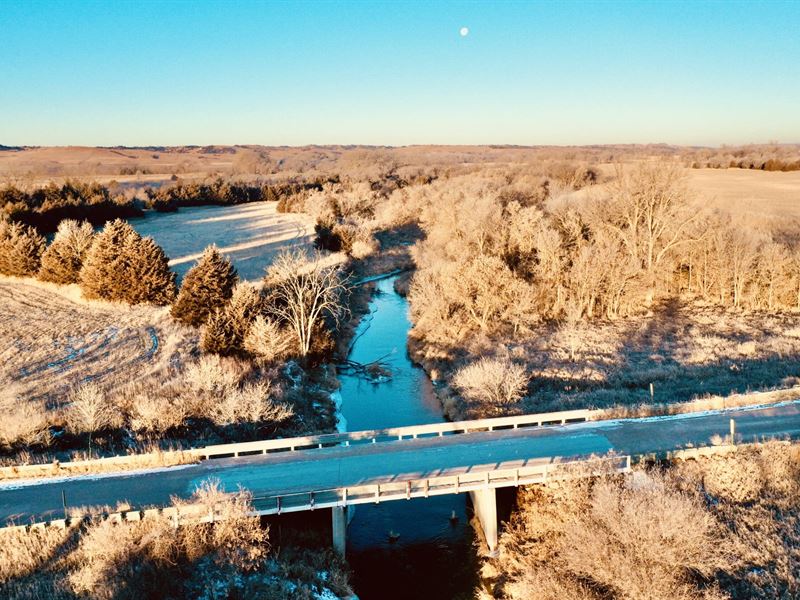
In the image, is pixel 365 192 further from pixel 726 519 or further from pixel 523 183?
pixel 726 519

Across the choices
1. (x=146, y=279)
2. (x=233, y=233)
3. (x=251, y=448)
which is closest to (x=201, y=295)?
(x=146, y=279)

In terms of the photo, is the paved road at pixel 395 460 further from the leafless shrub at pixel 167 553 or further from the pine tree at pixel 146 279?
the pine tree at pixel 146 279

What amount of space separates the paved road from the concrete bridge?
3 centimetres

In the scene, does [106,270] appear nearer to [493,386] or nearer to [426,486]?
[493,386]

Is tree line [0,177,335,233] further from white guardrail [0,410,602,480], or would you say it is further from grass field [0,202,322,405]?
white guardrail [0,410,602,480]

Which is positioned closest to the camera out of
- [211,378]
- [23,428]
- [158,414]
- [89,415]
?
[23,428]

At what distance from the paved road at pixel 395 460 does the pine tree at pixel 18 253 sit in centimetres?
3294

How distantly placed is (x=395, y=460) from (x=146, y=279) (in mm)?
26436

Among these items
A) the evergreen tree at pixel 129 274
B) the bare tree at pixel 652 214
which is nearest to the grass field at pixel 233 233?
the evergreen tree at pixel 129 274

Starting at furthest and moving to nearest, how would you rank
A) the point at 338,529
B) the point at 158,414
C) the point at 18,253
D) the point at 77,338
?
the point at 18,253 → the point at 77,338 → the point at 158,414 → the point at 338,529

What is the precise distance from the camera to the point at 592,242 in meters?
41.5

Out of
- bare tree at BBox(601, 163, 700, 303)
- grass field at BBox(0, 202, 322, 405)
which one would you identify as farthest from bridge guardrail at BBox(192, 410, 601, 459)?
bare tree at BBox(601, 163, 700, 303)

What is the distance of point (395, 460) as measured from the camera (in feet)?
65.6

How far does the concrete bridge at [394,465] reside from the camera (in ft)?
58.3
